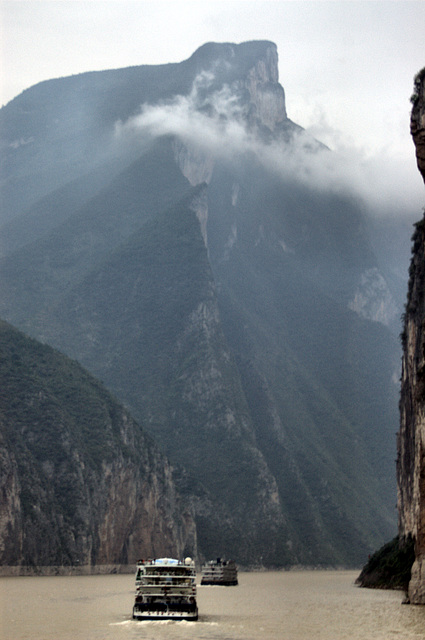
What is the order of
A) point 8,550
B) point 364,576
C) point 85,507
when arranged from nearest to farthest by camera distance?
point 364,576 < point 8,550 < point 85,507

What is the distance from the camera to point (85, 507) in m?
160

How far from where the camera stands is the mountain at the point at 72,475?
144000 mm

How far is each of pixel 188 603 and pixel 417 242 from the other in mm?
57544

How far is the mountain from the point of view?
144 metres

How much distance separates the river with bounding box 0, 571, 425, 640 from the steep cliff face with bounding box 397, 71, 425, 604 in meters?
4.98

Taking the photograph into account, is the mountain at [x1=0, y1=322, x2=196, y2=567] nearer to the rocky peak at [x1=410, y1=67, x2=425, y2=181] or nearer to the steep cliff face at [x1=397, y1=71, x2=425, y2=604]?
the steep cliff face at [x1=397, y1=71, x2=425, y2=604]

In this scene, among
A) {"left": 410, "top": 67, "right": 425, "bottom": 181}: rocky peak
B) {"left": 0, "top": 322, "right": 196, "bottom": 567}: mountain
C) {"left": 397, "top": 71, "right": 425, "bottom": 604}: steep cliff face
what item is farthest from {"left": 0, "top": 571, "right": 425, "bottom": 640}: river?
{"left": 0, "top": 322, "right": 196, "bottom": 567}: mountain

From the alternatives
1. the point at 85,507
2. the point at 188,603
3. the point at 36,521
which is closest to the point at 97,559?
the point at 85,507

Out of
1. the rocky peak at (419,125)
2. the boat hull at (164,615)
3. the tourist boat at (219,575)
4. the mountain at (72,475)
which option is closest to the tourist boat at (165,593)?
the boat hull at (164,615)

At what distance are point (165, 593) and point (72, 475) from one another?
9837 centimetres

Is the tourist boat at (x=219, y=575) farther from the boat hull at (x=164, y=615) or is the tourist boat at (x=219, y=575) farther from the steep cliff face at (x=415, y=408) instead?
the boat hull at (x=164, y=615)

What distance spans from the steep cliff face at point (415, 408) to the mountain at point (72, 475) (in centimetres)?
5145

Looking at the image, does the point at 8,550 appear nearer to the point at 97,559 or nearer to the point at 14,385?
the point at 97,559

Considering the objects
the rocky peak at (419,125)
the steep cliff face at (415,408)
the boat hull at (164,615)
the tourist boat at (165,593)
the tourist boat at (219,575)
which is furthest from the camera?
the tourist boat at (219,575)
